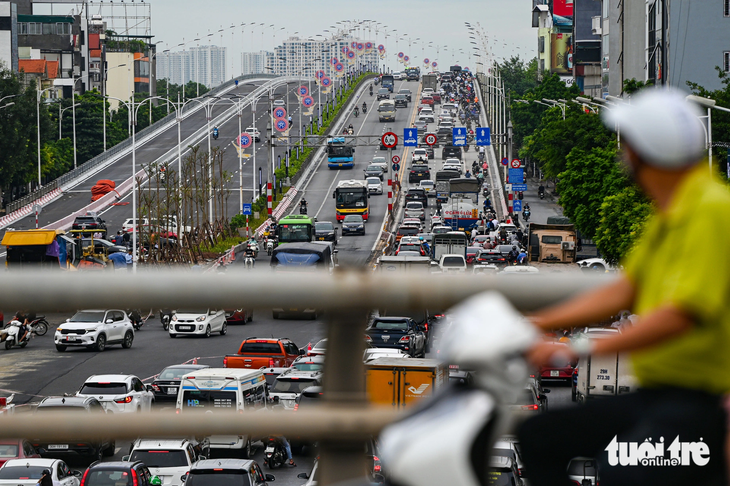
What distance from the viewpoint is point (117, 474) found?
48.6 ft

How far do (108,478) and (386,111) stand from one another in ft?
333

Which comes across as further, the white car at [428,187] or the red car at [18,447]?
the white car at [428,187]

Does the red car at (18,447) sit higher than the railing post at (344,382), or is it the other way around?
the railing post at (344,382)

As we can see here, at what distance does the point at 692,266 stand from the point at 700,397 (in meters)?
0.34

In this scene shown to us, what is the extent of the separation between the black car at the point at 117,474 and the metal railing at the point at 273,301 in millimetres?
11022

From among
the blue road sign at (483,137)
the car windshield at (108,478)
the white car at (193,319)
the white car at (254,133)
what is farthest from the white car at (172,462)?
the white car at (254,133)

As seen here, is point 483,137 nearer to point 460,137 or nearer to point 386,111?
point 460,137

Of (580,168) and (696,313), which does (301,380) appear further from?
(580,168)

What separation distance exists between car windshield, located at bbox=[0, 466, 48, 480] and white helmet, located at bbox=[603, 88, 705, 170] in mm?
11436

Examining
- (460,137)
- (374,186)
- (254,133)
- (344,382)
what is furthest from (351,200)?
(344,382)

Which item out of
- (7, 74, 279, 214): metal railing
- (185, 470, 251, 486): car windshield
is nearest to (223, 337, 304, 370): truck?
(185, 470, 251, 486): car windshield

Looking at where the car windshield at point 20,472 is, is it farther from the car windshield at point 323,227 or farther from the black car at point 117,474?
the car windshield at point 323,227

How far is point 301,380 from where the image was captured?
15750 millimetres

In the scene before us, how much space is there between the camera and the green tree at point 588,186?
4534cm
